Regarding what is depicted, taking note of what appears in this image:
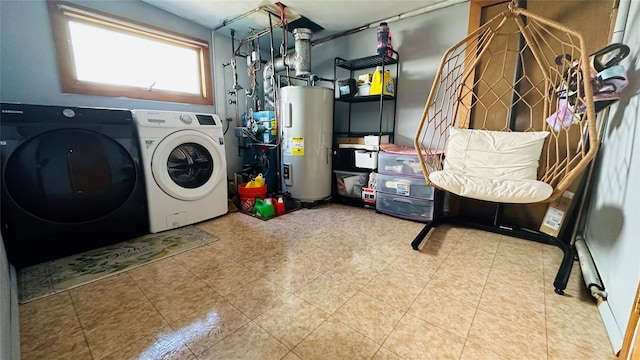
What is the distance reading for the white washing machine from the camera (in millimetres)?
1808

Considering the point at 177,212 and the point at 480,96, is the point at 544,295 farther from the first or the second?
the point at 177,212

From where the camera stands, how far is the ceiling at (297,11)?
2.20 m

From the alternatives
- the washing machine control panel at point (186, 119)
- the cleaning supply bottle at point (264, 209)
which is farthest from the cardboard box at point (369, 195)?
the washing machine control panel at point (186, 119)

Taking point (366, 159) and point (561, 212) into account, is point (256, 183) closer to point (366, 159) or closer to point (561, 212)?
point (366, 159)

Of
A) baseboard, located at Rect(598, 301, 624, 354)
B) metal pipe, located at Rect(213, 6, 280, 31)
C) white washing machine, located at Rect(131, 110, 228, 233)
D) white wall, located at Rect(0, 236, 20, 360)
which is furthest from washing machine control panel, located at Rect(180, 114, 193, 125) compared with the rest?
baseboard, located at Rect(598, 301, 624, 354)

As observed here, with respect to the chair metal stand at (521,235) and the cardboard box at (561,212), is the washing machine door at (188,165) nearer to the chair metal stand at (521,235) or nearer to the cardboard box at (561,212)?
the chair metal stand at (521,235)

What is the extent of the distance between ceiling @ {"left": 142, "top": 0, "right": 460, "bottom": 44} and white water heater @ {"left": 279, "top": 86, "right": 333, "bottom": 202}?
0.69 meters

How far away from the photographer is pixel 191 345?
0.89 metres

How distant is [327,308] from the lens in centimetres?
Result: 108

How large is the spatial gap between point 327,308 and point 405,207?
4.48 ft

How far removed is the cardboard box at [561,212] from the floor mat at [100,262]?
2386mm

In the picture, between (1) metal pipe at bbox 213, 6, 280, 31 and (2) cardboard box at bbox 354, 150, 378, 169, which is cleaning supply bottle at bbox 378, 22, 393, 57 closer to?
(2) cardboard box at bbox 354, 150, 378, 169

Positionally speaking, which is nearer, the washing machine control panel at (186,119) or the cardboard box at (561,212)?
the cardboard box at (561,212)

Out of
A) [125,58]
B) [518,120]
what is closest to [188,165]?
[125,58]
